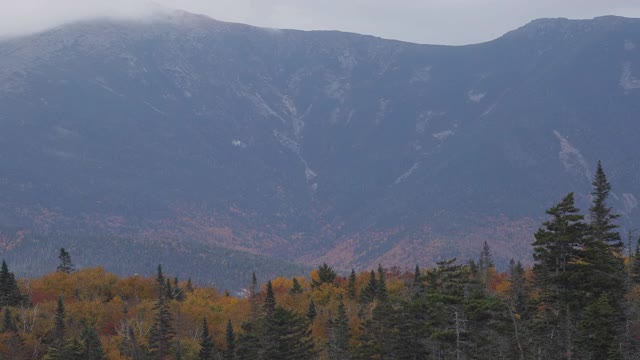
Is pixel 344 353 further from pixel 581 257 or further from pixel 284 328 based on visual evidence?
pixel 581 257

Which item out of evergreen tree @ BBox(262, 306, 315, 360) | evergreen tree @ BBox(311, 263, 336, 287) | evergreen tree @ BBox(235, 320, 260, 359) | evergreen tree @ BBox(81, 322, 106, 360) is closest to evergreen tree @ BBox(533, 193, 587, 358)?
evergreen tree @ BBox(262, 306, 315, 360)

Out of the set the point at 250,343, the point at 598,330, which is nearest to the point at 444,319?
the point at 598,330

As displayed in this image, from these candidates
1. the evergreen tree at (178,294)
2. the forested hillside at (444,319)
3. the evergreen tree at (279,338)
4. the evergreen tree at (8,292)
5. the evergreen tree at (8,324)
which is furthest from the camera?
the evergreen tree at (178,294)

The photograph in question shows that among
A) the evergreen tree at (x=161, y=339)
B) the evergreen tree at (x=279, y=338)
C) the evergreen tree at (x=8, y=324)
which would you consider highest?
the evergreen tree at (x=8, y=324)

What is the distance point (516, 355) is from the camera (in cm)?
5162

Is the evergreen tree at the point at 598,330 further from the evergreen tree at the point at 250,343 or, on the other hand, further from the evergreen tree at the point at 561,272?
the evergreen tree at the point at 250,343

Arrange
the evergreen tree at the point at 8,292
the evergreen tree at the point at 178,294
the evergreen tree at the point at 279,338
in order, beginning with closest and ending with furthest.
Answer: the evergreen tree at the point at 279,338 < the evergreen tree at the point at 8,292 < the evergreen tree at the point at 178,294

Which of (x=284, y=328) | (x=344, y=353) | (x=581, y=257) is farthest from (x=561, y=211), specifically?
(x=344, y=353)

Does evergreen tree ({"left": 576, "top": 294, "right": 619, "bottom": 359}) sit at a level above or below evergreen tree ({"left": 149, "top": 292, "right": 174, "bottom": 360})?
below

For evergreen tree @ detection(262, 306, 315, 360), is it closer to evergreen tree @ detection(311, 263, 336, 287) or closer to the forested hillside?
the forested hillside

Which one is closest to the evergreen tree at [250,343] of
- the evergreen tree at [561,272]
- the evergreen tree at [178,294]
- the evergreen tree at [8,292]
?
the evergreen tree at [561,272]

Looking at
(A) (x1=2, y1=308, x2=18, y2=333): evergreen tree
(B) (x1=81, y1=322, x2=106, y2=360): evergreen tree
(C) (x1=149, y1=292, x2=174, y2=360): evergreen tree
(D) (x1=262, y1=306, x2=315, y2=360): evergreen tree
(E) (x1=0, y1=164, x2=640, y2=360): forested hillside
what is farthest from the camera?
(A) (x1=2, y1=308, x2=18, y2=333): evergreen tree

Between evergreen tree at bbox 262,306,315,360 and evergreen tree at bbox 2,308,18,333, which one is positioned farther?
evergreen tree at bbox 2,308,18,333

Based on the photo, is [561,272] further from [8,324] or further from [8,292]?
[8,292]
